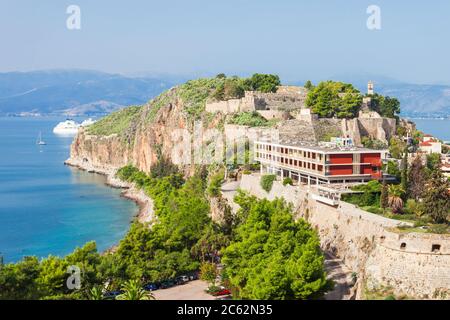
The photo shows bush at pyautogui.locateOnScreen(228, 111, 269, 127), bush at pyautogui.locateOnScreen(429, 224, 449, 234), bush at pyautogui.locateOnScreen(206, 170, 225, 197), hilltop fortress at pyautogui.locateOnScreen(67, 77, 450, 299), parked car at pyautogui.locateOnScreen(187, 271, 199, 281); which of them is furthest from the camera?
bush at pyautogui.locateOnScreen(228, 111, 269, 127)

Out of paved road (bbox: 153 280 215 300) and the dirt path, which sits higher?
the dirt path

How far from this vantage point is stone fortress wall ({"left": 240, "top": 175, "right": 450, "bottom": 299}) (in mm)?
20797

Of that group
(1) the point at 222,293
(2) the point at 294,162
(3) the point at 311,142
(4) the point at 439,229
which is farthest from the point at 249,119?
(4) the point at 439,229

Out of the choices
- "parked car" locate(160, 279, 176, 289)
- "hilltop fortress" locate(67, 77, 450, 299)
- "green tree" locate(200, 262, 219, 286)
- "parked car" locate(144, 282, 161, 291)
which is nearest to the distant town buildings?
"hilltop fortress" locate(67, 77, 450, 299)

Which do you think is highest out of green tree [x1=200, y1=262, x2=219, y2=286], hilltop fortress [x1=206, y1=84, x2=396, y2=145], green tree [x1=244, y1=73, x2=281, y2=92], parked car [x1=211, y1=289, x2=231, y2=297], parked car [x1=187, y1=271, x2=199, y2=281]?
green tree [x1=244, y1=73, x2=281, y2=92]

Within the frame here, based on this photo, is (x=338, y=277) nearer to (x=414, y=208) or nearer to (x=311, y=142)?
(x=414, y=208)

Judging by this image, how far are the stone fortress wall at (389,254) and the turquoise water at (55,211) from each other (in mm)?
17364

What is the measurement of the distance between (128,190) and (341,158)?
33791mm

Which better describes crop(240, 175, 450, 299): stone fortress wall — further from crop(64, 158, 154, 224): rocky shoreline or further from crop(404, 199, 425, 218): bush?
crop(64, 158, 154, 224): rocky shoreline

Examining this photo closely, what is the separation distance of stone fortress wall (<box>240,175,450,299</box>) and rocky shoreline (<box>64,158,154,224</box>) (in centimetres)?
1422

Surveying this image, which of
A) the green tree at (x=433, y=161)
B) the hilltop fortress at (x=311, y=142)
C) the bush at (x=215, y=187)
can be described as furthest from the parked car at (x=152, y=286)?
the green tree at (x=433, y=161)
